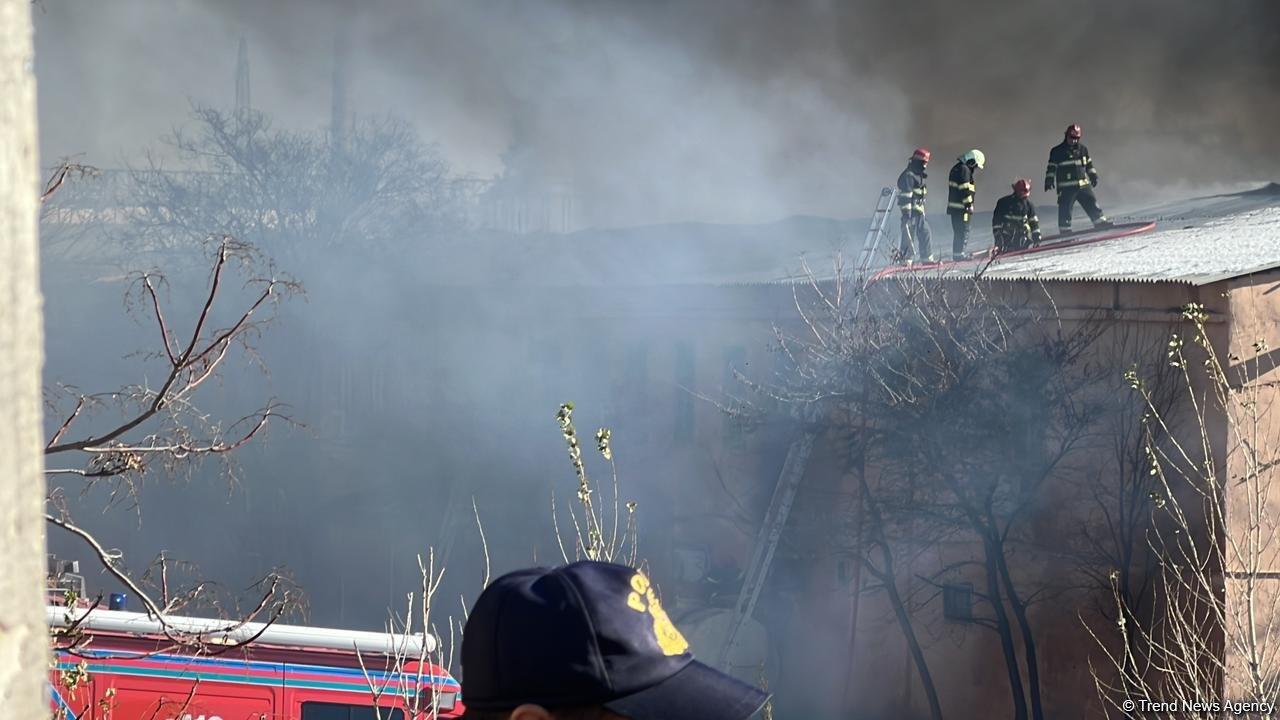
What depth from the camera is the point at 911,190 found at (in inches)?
575

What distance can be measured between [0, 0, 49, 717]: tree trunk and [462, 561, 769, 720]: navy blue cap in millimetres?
631

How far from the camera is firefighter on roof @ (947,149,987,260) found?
1429 centimetres

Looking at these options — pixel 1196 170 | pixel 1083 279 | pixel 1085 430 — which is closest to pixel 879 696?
pixel 1085 430

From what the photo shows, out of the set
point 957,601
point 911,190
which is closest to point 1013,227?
point 911,190

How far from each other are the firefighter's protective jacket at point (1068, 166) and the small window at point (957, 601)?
4796 millimetres

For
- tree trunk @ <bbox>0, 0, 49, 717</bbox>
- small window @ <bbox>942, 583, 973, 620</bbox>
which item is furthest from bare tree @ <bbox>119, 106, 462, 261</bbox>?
tree trunk @ <bbox>0, 0, 49, 717</bbox>

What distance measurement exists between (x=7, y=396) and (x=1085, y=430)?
12163mm

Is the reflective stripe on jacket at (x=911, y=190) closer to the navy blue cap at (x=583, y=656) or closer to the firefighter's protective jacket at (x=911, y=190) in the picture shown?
the firefighter's protective jacket at (x=911, y=190)

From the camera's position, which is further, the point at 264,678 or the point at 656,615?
the point at 264,678

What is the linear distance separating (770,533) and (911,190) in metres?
4.23

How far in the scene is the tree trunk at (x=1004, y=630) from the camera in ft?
40.5

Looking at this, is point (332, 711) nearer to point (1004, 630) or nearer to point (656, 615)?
point (1004, 630)

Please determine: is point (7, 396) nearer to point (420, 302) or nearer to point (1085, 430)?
point (1085, 430)

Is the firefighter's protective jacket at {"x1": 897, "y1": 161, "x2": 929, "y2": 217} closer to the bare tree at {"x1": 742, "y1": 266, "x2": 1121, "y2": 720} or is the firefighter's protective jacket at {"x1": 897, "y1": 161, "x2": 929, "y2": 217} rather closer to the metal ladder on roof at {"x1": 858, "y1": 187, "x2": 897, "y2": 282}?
the metal ladder on roof at {"x1": 858, "y1": 187, "x2": 897, "y2": 282}
